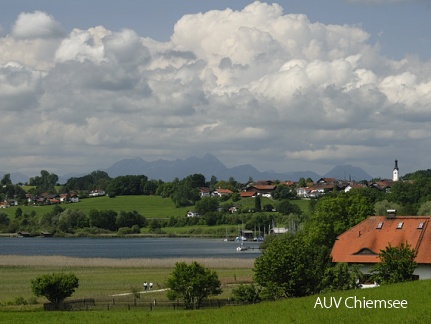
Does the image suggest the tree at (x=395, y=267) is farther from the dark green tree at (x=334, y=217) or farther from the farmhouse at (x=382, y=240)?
the dark green tree at (x=334, y=217)

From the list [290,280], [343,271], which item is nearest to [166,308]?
[290,280]

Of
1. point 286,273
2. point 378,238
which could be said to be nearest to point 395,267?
point 286,273

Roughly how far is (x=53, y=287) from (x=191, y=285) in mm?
11098

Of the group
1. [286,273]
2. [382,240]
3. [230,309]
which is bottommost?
[230,309]

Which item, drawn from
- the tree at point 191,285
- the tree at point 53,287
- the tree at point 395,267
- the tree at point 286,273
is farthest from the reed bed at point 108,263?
the tree at point 395,267

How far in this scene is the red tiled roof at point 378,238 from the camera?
6456 centimetres

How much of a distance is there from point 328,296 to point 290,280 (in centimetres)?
1008

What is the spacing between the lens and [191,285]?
5588 cm

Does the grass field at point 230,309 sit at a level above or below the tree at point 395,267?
below

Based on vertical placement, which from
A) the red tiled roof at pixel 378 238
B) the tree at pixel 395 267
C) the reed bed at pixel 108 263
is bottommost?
the reed bed at pixel 108 263

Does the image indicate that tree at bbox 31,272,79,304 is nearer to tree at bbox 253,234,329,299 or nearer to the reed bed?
tree at bbox 253,234,329,299

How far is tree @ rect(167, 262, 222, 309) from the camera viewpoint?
184 ft

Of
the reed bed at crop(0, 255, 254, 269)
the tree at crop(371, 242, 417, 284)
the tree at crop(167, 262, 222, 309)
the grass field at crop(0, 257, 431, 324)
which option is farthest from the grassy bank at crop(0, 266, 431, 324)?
the reed bed at crop(0, 255, 254, 269)

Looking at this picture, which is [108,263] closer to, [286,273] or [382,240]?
[382,240]
